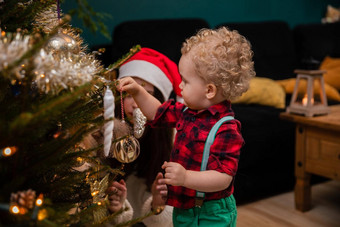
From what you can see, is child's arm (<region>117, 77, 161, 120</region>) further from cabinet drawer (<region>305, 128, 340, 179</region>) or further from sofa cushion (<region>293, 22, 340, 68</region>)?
sofa cushion (<region>293, 22, 340, 68</region>)

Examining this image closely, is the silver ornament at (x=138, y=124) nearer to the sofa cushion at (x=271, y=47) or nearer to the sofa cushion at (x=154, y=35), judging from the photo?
the sofa cushion at (x=154, y=35)

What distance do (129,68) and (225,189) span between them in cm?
65

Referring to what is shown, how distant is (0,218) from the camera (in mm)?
595

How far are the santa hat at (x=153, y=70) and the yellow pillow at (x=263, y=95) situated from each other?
4.01 feet

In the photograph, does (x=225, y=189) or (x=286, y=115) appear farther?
(x=286, y=115)

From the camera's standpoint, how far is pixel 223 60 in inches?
38.2

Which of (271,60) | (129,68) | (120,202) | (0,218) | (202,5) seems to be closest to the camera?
(0,218)

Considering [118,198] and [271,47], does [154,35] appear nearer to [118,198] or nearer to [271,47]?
[271,47]

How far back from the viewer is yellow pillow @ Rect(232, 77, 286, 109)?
2693 millimetres

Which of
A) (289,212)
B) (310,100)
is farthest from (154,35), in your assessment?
(289,212)

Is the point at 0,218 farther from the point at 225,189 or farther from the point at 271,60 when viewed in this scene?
the point at 271,60

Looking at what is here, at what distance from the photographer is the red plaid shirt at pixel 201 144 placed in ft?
3.15

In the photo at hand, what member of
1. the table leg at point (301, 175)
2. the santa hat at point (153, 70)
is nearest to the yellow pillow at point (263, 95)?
the table leg at point (301, 175)

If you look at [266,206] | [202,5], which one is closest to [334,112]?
[266,206]
